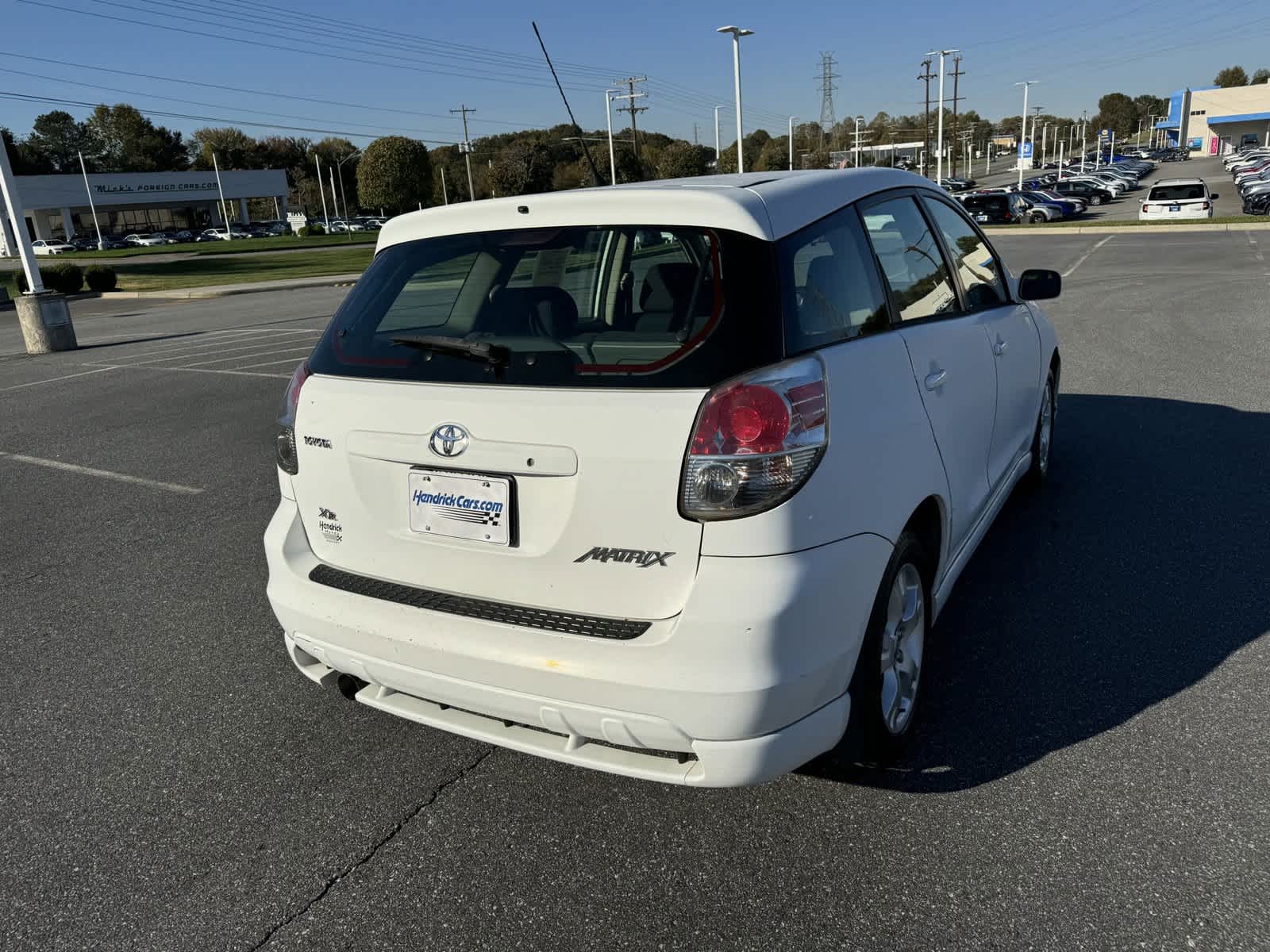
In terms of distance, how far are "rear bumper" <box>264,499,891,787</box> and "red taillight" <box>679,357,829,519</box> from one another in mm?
141

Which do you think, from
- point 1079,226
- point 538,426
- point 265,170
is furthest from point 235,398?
point 265,170

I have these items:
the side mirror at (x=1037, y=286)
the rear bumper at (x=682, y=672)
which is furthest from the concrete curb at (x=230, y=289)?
the rear bumper at (x=682, y=672)

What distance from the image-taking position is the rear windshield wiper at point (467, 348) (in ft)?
8.20

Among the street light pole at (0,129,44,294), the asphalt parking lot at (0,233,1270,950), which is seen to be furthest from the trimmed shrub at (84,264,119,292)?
the asphalt parking lot at (0,233,1270,950)

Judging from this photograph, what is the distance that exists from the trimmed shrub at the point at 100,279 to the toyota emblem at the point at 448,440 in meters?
35.6

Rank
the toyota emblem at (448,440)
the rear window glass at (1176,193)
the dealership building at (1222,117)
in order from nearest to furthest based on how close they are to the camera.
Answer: the toyota emblem at (448,440) < the rear window glass at (1176,193) < the dealership building at (1222,117)

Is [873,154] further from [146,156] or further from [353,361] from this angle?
[353,361]

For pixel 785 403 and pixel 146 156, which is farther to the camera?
pixel 146 156

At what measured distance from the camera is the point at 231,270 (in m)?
41.8

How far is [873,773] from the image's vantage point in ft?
9.43

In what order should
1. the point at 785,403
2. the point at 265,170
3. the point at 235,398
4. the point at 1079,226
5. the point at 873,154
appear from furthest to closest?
the point at 873,154 → the point at 265,170 → the point at 1079,226 → the point at 235,398 → the point at 785,403

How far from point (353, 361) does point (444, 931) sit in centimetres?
156

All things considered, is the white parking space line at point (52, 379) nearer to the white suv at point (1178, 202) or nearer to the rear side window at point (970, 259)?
the rear side window at point (970, 259)

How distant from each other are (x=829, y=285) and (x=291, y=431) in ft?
5.41
